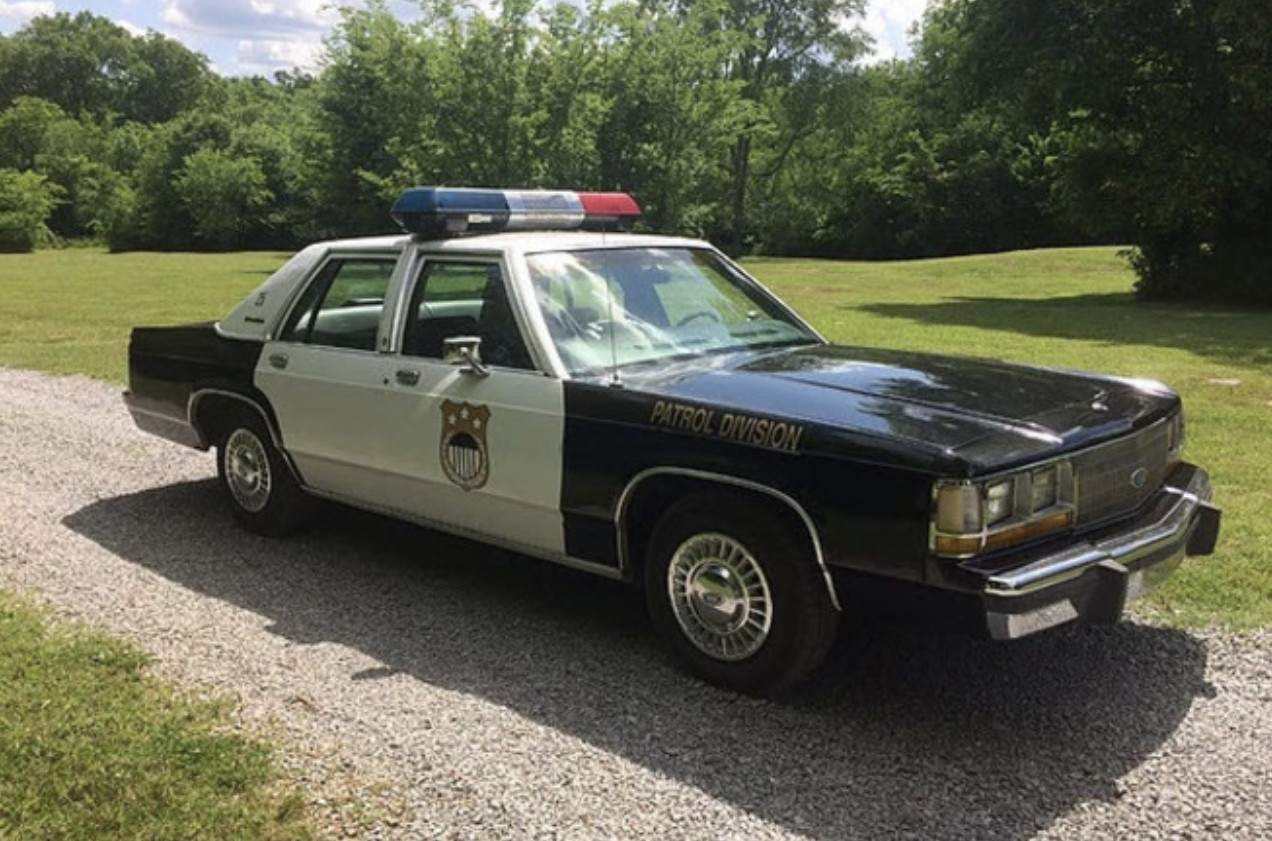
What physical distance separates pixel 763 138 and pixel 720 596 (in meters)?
56.2

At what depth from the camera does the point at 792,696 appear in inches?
163

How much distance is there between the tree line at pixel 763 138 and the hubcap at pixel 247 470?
1901cm

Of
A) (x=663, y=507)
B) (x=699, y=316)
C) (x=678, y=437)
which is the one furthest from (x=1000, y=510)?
(x=699, y=316)

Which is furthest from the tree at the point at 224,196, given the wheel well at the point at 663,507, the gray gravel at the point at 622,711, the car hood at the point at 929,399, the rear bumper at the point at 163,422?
the wheel well at the point at 663,507

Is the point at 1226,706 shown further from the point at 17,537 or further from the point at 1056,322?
the point at 1056,322

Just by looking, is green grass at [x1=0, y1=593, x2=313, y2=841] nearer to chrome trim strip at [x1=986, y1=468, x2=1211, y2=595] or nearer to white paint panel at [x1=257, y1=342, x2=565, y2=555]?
white paint panel at [x1=257, y1=342, x2=565, y2=555]

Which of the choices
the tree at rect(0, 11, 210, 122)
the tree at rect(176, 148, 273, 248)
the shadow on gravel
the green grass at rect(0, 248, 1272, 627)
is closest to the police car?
the shadow on gravel

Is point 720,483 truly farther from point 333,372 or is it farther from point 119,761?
point 333,372

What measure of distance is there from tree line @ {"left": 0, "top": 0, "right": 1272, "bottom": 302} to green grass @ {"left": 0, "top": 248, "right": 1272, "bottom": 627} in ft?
8.41

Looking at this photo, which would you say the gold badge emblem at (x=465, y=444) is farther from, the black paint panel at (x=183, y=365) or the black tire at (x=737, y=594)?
the black paint panel at (x=183, y=365)

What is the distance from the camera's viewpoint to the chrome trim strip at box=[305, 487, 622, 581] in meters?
4.56

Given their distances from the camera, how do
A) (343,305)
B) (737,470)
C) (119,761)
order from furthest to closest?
(343,305) < (737,470) < (119,761)

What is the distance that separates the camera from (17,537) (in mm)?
6164

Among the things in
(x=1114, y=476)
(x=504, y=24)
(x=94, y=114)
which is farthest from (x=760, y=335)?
(x=94, y=114)
